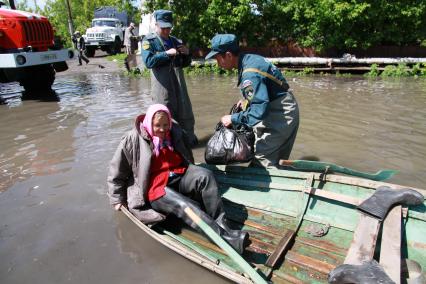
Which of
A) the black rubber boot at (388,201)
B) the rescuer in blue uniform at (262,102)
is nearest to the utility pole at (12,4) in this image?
the rescuer in blue uniform at (262,102)

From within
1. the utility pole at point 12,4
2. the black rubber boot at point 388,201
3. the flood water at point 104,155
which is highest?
the utility pole at point 12,4

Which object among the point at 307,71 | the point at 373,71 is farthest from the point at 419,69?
the point at 307,71

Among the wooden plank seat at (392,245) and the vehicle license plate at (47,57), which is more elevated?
the vehicle license plate at (47,57)

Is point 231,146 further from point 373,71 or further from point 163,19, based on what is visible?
point 373,71

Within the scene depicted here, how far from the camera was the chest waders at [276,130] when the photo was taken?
14.1 ft

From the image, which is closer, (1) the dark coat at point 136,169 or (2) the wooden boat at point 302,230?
(2) the wooden boat at point 302,230

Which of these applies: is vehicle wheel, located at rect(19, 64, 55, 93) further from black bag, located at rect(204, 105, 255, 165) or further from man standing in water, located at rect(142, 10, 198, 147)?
black bag, located at rect(204, 105, 255, 165)

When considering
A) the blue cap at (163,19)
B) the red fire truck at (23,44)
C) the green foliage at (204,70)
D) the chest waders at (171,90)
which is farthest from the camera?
the green foliage at (204,70)

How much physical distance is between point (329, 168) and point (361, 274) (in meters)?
1.76

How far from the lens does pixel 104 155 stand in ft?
22.0

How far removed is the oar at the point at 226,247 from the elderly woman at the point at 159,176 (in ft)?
0.33

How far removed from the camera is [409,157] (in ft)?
20.1

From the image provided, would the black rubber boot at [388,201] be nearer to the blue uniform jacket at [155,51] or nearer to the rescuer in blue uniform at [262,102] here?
the rescuer in blue uniform at [262,102]

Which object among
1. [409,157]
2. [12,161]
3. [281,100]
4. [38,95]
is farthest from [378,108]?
[38,95]
